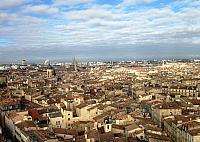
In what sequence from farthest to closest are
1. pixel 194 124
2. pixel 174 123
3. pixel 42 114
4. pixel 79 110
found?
pixel 79 110 → pixel 42 114 → pixel 174 123 → pixel 194 124

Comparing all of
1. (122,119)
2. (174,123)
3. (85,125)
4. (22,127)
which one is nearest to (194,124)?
(174,123)

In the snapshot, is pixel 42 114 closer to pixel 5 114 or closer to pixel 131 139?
pixel 5 114

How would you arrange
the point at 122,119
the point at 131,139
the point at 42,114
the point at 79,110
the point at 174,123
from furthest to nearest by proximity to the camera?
the point at 79,110
the point at 42,114
the point at 122,119
the point at 174,123
the point at 131,139

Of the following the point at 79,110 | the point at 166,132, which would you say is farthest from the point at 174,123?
the point at 79,110

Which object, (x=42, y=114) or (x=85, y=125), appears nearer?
(x=85, y=125)

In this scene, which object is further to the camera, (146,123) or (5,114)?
(5,114)

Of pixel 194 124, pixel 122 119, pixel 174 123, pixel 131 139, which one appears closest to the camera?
pixel 131 139

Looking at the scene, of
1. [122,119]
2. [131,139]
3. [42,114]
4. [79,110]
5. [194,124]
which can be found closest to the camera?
[131,139]

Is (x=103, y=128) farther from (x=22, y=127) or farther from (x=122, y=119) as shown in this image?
(x=22, y=127)
